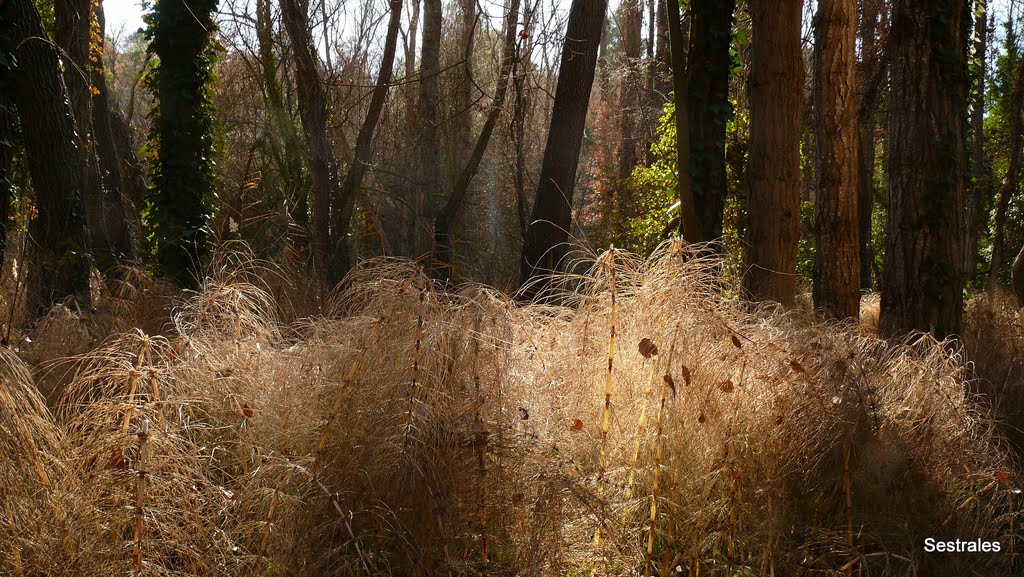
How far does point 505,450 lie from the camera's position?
10.7 ft

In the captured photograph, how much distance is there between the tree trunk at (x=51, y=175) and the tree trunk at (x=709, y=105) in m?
5.76

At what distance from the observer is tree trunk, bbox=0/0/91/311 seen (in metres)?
7.03

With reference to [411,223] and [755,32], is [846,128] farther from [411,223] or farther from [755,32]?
[411,223]

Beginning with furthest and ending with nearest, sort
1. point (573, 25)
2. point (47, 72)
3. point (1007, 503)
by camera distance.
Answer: point (573, 25)
point (47, 72)
point (1007, 503)

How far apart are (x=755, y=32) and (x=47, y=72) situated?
6230 millimetres

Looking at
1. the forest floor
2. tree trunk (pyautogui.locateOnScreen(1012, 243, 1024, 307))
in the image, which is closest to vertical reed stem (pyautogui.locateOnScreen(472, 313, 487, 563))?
the forest floor

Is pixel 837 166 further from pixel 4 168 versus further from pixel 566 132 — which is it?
pixel 4 168

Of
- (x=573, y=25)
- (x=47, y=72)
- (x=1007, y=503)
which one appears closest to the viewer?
(x=1007, y=503)

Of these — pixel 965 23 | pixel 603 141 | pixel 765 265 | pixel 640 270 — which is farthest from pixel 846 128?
pixel 603 141

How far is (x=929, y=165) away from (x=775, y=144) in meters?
1.28

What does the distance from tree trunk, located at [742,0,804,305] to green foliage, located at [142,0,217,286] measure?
20.4 feet

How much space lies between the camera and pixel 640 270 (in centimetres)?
422

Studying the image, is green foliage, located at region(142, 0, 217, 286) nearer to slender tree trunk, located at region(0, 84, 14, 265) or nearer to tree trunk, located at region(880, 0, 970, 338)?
slender tree trunk, located at region(0, 84, 14, 265)

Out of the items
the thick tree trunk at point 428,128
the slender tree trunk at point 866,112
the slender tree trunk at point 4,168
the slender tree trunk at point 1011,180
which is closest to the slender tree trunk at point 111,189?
the slender tree trunk at point 4,168
